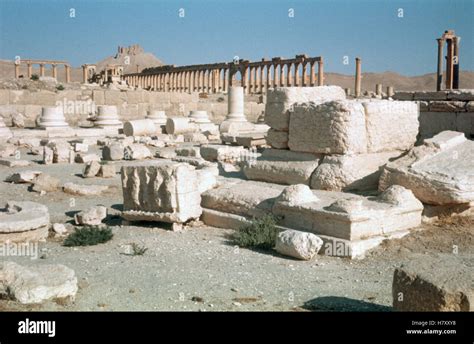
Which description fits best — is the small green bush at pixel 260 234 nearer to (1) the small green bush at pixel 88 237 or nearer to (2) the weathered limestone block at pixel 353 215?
(2) the weathered limestone block at pixel 353 215

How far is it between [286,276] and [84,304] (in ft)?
6.42

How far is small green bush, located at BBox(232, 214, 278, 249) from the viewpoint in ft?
21.0

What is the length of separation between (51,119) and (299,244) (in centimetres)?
1565

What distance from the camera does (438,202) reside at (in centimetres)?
672

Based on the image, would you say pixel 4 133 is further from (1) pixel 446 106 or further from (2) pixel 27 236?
(1) pixel 446 106

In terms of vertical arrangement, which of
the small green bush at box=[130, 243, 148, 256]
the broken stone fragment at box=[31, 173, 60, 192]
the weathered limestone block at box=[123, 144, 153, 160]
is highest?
the weathered limestone block at box=[123, 144, 153, 160]

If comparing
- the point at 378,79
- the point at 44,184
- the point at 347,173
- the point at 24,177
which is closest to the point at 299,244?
the point at 347,173

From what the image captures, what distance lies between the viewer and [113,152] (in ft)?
46.5

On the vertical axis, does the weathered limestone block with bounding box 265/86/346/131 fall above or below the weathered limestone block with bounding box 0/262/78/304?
above

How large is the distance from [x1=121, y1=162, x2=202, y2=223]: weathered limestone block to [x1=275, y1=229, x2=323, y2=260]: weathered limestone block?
1.70m

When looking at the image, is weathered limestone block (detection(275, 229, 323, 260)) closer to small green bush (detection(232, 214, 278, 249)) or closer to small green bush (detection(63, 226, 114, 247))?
small green bush (detection(232, 214, 278, 249))

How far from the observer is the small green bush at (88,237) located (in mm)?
6598

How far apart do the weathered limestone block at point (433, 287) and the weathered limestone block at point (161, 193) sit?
3752mm

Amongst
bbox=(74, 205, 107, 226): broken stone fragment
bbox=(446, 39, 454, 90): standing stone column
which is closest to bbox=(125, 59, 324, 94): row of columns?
bbox=(446, 39, 454, 90): standing stone column
